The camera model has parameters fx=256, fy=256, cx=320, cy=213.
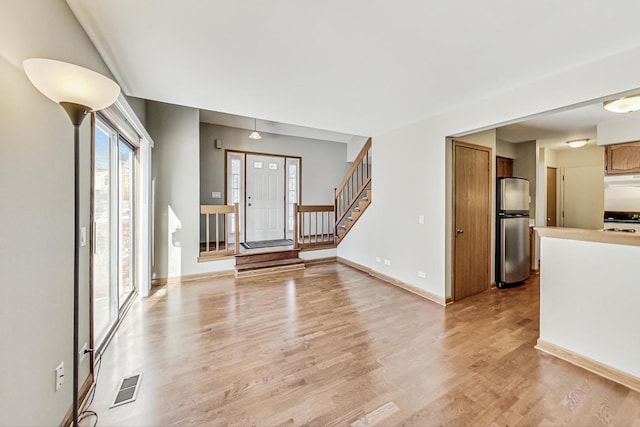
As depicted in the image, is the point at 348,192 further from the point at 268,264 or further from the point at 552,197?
the point at 552,197

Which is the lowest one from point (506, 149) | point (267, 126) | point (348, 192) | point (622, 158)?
point (348, 192)

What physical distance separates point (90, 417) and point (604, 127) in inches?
255

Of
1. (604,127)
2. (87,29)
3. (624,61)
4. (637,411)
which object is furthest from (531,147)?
(87,29)

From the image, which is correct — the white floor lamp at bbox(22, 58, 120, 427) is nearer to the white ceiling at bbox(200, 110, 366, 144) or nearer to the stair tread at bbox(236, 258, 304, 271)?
the stair tread at bbox(236, 258, 304, 271)

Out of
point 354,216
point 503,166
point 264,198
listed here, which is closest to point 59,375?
point 354,216

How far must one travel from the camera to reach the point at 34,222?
125 centimetres

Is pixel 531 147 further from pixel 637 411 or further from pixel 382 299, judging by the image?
pixel 637 411

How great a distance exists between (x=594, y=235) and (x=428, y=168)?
1.87 metres

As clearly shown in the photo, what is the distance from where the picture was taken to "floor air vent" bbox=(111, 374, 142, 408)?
1736mm

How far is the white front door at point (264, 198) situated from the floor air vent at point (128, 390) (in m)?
4.18

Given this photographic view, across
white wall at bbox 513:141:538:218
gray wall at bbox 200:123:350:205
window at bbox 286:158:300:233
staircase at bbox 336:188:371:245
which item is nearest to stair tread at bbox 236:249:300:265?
staircase at bbox 336:188:371:245

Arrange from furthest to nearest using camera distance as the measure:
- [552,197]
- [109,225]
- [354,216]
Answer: [552,197] → [354,216] → [109,225]

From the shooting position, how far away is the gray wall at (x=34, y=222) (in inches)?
42.1

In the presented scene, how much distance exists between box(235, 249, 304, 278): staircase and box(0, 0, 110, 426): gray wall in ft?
10.1
